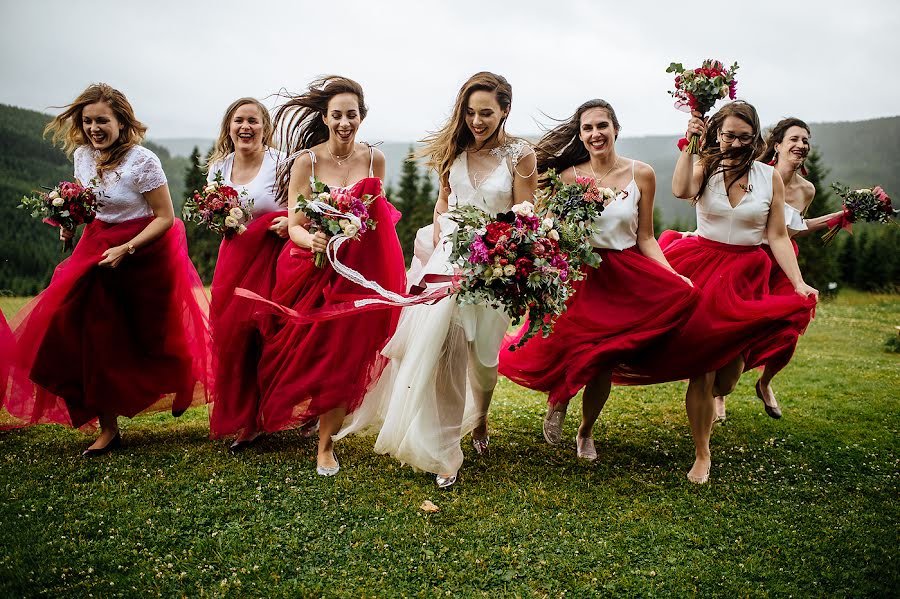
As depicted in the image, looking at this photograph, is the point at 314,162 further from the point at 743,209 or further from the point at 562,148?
the point at 743,209

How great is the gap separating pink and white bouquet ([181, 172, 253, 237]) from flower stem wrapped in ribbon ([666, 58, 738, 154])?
13.6 feet

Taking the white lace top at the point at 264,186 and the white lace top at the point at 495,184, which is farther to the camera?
the white lace top at the point at 264,186

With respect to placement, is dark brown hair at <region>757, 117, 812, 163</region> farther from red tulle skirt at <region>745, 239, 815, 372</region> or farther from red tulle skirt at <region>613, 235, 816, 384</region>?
red tulle skirt at <region>613, 235, 816, 384</region>

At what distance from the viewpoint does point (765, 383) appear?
25.7 feet

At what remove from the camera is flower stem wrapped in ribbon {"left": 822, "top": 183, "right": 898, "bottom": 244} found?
781 cm

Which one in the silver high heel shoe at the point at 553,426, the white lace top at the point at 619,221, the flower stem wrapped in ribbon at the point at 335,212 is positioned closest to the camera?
the flower stem wrapped in ribbon at the point at 335,212

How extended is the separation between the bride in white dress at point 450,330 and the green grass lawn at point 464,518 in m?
0.43

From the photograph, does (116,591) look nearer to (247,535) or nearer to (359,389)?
(247,535)

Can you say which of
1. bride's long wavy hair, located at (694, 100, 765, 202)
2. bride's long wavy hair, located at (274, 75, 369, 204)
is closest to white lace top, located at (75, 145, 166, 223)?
bride's long wavy hair, located at (274, 75, 369, 204)

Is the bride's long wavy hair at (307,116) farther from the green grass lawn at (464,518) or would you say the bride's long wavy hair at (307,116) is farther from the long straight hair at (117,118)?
the green grass lawn at (464,518)

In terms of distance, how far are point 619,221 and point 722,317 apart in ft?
4.03

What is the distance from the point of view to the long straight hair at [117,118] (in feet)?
19.8

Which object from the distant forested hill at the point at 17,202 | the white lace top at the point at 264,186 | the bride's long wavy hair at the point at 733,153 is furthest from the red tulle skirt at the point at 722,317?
the distant forested hill at the point at 17,202

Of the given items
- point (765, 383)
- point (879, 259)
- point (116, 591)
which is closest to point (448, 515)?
point (116, 591)
